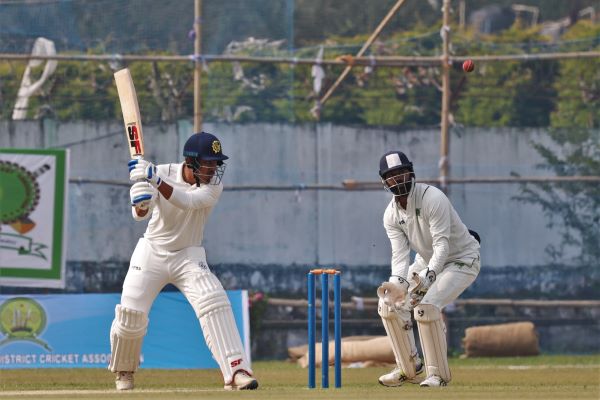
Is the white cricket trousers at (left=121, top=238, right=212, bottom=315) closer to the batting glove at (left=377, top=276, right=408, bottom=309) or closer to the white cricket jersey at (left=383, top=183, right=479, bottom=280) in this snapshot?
the batting glove at (left=377, top=276, right=408, bottom=309)

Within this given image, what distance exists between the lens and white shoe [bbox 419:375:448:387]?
932cm

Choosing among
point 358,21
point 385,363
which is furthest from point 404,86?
point 385,363

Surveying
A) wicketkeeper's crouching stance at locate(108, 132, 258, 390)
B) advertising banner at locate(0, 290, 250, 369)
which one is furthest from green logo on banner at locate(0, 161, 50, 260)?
wicketkeeper's crouching stance at locate(108, 132, 258, 390)

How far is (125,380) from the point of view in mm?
9391

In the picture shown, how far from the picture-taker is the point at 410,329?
965 cm

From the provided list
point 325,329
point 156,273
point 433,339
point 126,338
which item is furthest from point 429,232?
point 126,338

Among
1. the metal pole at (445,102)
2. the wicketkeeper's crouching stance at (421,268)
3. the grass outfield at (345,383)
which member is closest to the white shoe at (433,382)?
the wicketkeeper's crouching stance at (421,268)

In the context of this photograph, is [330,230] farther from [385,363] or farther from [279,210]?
[385,363]

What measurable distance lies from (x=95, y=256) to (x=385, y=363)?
2935 millimetres

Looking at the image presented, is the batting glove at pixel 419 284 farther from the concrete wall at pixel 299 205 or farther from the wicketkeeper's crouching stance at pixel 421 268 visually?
the concrete wall at pixel 299 205

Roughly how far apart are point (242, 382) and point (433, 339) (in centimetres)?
131

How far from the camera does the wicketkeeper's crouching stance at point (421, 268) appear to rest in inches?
368

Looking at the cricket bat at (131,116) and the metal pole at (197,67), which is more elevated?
the metal pole at (197,67)

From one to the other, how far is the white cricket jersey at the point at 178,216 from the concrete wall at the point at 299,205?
4.59 meters
